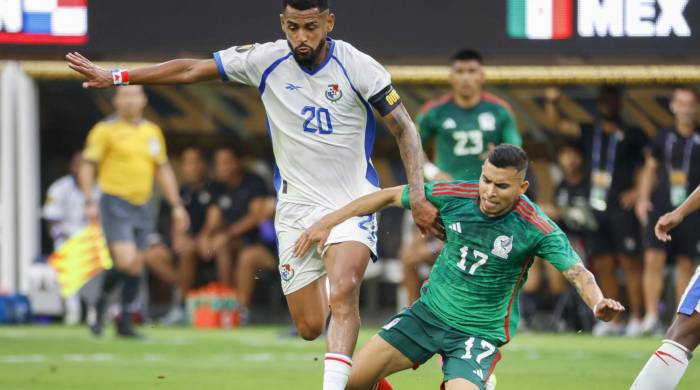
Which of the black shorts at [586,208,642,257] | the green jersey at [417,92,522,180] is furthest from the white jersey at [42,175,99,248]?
the green jersey at [417,92,522,180]

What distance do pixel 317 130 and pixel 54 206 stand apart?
36.2 feet

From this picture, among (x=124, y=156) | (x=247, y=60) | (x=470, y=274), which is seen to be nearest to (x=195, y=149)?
(x=124, y=156)

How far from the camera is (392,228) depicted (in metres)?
18.6

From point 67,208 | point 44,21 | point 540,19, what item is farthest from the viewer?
point 67,208

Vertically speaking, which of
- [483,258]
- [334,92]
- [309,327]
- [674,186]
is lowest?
[309,327]

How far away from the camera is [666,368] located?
716 cm

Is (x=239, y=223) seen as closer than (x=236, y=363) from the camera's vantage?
No

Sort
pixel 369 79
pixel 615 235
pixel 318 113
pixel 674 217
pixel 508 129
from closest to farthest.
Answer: pixel 674 217 < pixel 369 79 < pixel 318 113 < pixel 508 129 < pixel 615 235

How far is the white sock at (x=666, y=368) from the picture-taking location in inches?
282

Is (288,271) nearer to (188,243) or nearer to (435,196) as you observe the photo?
(435,196)

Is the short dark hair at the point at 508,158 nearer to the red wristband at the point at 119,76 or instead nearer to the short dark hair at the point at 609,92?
the red wristband at the point at 119,76

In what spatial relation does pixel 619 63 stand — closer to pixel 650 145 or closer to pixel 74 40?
pixel 650 145

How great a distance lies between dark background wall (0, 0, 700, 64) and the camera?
14.3 m

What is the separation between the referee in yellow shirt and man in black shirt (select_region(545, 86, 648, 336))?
459cm
